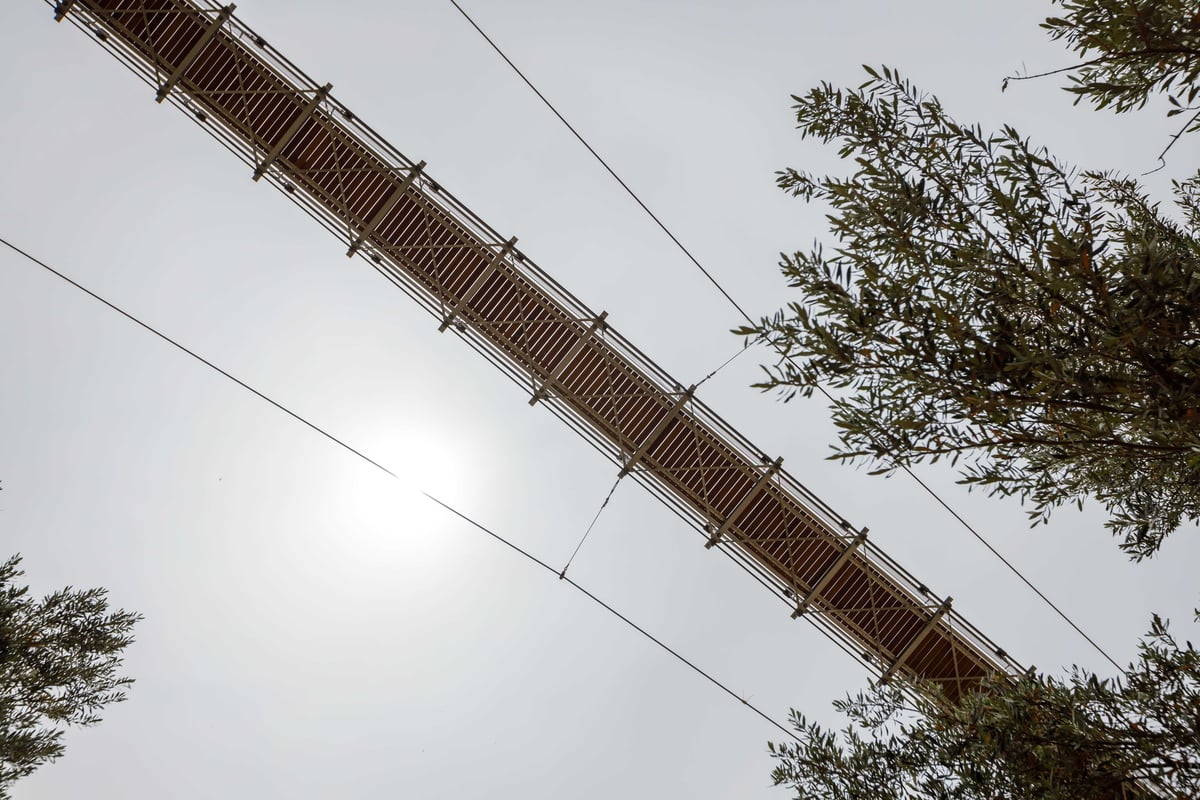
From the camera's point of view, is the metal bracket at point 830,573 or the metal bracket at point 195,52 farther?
the metal bracket at point 830,573

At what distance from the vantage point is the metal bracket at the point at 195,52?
961 centimetres

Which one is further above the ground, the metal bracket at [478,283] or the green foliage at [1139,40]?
the green foliage at [1139,40]

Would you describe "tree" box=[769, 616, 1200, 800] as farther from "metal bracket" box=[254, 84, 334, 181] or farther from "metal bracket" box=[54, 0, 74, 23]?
"metal bracket" box=[54, 0, 74, 23]

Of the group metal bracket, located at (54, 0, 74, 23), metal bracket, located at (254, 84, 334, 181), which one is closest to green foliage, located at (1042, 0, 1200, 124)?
metal bracket, located at (254, 84, 334, 181)

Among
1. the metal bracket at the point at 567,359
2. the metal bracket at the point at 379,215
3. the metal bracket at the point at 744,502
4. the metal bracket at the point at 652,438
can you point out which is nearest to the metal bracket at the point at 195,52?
the metal bracket at the point at 379,215

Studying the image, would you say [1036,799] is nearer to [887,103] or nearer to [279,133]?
[887,103]

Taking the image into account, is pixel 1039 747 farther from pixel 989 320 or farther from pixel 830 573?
pixel 830 573

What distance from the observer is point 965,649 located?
35.3ft

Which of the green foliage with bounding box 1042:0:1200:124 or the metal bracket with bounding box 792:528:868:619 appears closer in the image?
the green foliage with bounding box 1042:0:1200:124

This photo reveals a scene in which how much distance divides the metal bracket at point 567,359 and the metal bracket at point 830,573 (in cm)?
422

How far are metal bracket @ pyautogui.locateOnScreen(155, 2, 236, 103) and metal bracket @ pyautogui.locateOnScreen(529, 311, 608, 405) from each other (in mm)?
5548

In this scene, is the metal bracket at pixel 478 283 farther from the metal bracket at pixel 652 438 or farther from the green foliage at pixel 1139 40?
the green foliage at pixel 1139 40

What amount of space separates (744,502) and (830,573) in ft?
4.84

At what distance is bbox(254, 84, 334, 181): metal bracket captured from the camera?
9.72m
